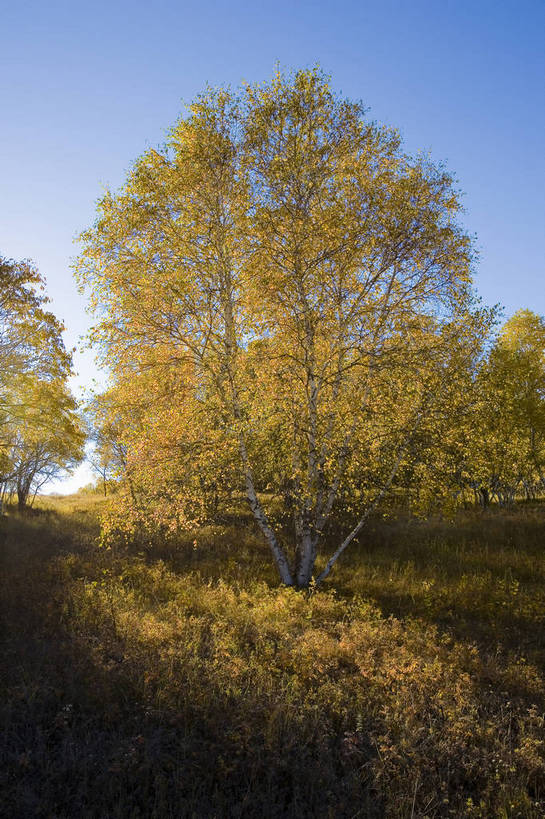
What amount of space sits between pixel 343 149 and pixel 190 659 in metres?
13.0

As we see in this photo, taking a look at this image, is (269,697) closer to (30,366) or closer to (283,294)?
(283,294)

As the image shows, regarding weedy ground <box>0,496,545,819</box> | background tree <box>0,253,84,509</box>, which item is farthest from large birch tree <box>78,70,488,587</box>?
background tree <box>0,253,84,509</box>

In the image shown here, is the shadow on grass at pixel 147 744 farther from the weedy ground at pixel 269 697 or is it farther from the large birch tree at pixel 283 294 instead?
the large birch tree at pixel 283 294

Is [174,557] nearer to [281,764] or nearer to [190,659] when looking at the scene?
[190,659]

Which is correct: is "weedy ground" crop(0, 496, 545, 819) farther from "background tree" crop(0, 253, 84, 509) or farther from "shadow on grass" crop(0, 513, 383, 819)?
"background tree" crop(0, 253, 84, 509)

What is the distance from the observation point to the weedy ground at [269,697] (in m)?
4.86

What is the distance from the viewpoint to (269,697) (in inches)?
255

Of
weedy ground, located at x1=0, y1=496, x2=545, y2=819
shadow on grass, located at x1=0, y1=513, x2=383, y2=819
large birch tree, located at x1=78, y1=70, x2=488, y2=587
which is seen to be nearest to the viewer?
shadow on grass, located at x1=0, y1=513, x2=383, y2=819

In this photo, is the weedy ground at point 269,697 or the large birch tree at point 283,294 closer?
the weedy ground at point 269,697

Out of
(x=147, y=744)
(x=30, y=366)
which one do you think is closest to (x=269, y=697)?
(x=147, y=744)

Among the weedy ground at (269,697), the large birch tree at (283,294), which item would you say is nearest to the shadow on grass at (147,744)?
the weedy ground at (269,697)

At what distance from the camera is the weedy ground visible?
4.86 meters

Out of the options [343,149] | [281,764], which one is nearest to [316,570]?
[281,764]

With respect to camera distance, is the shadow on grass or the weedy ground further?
the weedy ground
